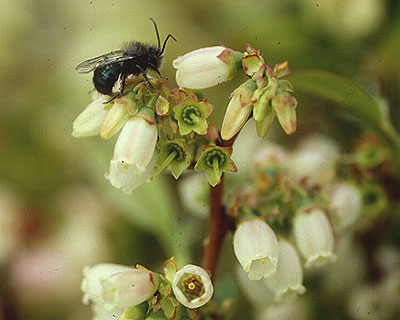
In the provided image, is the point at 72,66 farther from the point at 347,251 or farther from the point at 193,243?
the point at 347,251

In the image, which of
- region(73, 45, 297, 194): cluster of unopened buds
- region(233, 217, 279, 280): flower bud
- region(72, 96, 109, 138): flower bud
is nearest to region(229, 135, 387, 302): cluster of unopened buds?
region(233, 217, 279, 280): flower bud

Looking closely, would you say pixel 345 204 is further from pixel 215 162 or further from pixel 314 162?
pixel 215 162

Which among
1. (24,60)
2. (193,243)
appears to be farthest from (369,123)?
(24,60)

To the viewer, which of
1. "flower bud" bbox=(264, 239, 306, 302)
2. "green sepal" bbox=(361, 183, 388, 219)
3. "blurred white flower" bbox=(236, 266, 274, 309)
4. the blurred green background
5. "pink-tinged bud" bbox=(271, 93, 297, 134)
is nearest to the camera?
"pink-tinged bud" bbox=(271, 93, 297, 134)

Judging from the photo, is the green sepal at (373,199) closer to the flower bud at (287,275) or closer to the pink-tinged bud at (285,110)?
the flower bud at (287,275)

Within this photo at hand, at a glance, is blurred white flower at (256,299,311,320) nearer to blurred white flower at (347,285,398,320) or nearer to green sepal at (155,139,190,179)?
blurred white flower at (347,285,398,320)

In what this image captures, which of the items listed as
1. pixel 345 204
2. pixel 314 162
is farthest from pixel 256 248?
pixel 314 162

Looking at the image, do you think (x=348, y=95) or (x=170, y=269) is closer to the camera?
(x=170, y=269)
